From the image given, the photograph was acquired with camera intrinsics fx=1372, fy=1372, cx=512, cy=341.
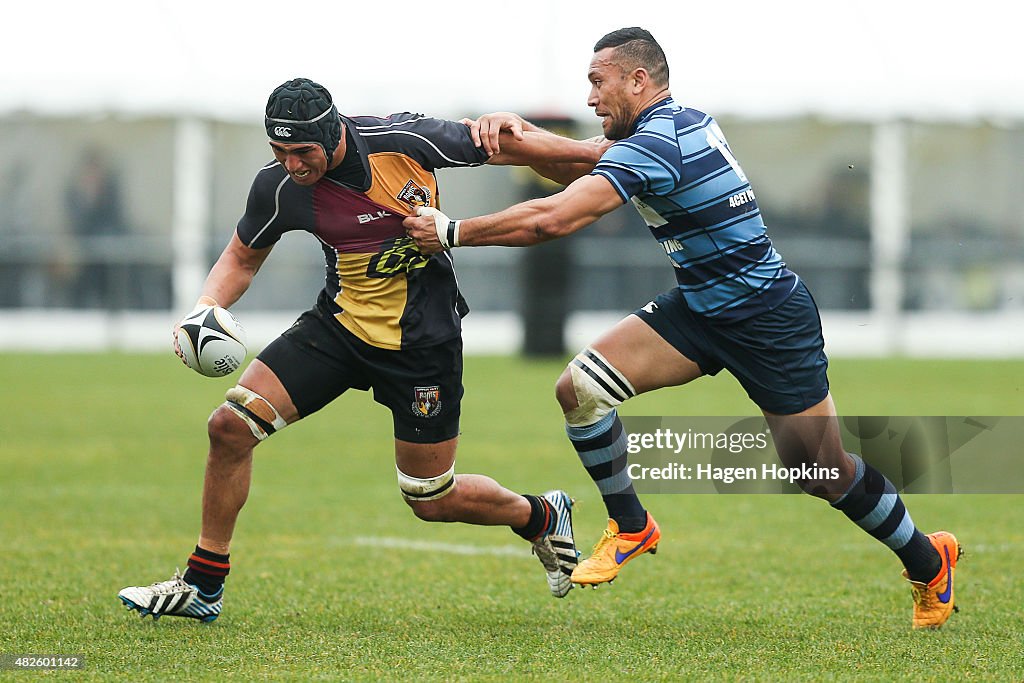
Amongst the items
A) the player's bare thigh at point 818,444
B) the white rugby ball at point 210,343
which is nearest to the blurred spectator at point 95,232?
the white rugby ball at point 210,343

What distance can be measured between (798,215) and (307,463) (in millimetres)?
15685

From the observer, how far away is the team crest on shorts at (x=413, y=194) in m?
5.58

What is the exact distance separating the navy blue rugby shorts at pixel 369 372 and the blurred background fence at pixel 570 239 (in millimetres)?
15737

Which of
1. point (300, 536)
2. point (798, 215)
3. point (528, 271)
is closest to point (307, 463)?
point (300, 536)

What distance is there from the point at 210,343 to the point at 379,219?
84 centimetres

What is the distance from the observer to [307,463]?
10805 mm

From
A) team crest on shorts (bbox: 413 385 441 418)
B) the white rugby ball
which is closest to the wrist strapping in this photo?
team crest on shorts (bbox: 413 385 441 418)

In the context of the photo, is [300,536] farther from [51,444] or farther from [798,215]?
[798,215]

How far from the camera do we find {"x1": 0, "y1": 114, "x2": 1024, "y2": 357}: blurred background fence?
23.3 meters

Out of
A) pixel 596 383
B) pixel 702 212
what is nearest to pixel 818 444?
pixel 596 383

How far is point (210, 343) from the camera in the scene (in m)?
5.41

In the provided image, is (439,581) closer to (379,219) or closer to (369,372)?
(369,372)

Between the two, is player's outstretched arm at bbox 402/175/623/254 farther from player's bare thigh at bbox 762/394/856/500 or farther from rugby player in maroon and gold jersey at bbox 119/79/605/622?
player's bare thigh at bbox 762/394/856/500

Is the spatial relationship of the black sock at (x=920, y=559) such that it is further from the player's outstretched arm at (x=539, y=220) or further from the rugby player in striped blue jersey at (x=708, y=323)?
the player's outstretched arm at (x=539, y=220)
